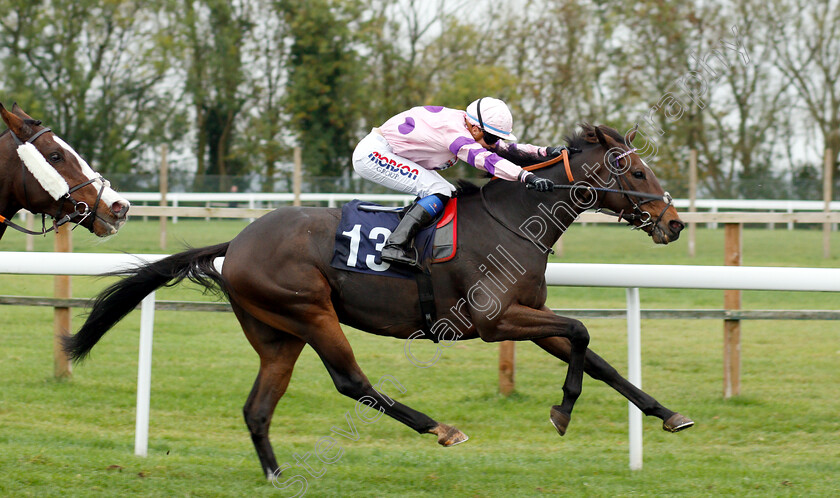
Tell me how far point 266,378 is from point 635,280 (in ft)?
6.69

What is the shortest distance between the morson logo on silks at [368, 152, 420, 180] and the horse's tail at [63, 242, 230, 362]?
0.93 metres

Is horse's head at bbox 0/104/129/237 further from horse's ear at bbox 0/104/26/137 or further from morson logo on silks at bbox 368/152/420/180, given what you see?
morson logo on silks at bbox 368/152/420/180

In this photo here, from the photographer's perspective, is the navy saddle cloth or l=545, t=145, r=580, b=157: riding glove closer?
the navy saddle cloth

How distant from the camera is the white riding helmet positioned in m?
4.32

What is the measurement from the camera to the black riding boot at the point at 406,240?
Answer: 13.7ft

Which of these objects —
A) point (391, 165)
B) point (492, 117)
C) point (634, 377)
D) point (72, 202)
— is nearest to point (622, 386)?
point (634, 377)

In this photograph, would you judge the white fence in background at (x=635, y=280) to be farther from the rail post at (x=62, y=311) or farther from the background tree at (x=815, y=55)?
the background tree at (x=815, y=55)

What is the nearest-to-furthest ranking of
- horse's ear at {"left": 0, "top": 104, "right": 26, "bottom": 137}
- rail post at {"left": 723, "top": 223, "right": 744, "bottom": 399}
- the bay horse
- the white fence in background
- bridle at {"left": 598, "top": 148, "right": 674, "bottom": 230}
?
horse's ear at {"left": 0, "top": 104, "right": 26, "bottom": 137}
the bay horse
bridle at {"left": 598, "top": 148, "right": 674, "bottom": 230}
the white fence in background
rail post at {"left": 723, "top": 223, "right": 744, "bottom": 399}

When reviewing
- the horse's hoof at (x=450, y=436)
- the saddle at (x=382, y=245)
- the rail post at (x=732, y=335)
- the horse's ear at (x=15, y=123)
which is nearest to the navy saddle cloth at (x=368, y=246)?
the saddle at (x=382, y=245)

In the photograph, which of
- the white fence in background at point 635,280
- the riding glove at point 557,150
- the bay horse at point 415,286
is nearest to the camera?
the bay horse at point 415,286

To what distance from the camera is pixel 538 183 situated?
420 centimetres

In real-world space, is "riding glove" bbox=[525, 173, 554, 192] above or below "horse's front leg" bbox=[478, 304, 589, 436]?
above

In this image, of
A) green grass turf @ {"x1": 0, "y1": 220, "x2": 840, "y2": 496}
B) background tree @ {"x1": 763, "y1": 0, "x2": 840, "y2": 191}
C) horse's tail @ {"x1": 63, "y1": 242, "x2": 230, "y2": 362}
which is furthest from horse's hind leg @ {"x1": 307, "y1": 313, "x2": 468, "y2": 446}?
background tree @ {"x1": 763, "y1": 0, "x2": 840, "y2": 191}

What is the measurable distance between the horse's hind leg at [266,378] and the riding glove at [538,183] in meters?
1.51
